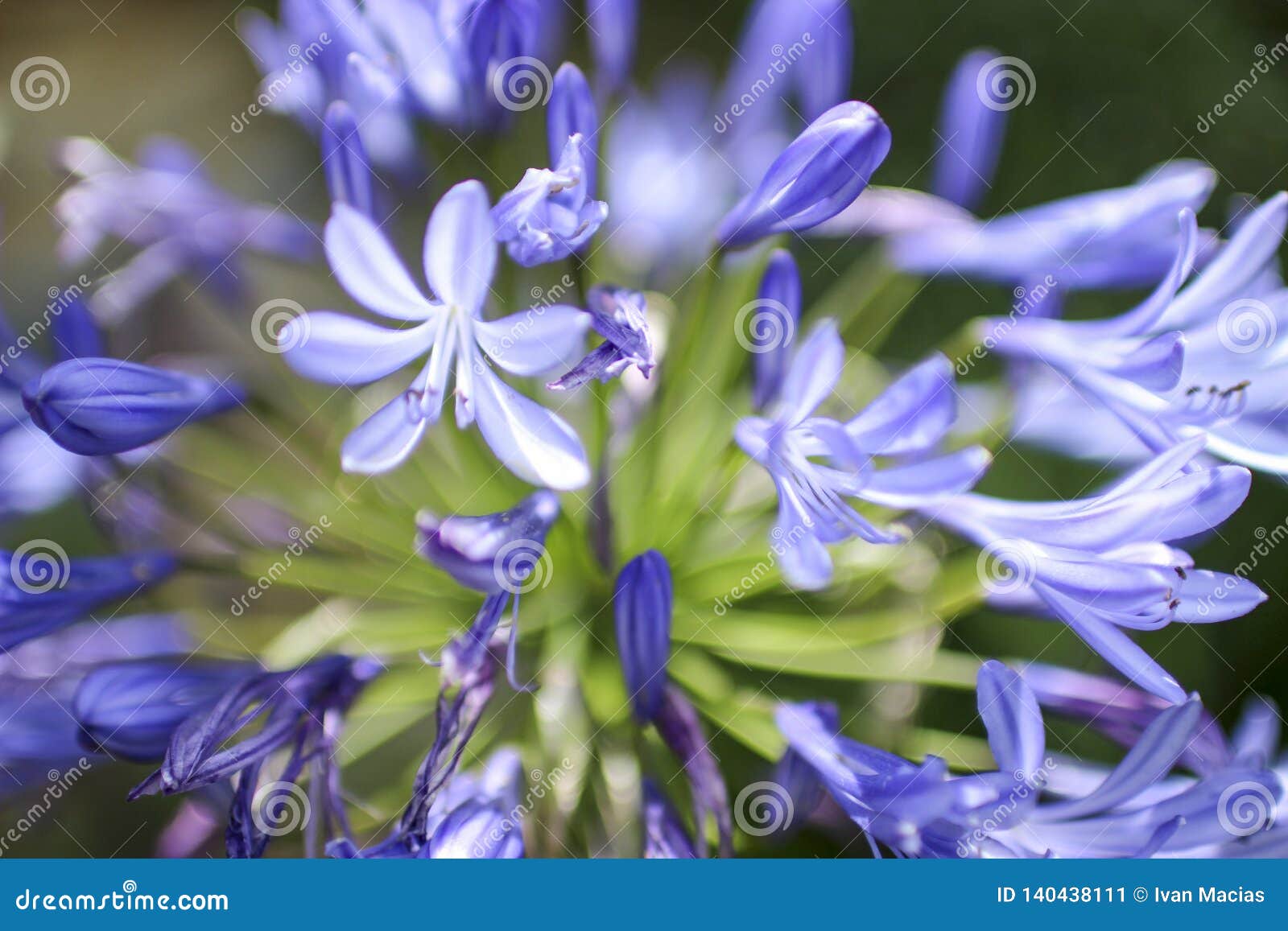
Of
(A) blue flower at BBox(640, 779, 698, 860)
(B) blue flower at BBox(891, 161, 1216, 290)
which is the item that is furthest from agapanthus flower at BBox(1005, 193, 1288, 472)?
(A) blue flower at BBox(640, 779, 698, 860)

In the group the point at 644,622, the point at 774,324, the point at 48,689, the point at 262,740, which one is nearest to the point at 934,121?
the point at 774,324

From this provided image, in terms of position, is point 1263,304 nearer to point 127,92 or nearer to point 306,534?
point 306,534

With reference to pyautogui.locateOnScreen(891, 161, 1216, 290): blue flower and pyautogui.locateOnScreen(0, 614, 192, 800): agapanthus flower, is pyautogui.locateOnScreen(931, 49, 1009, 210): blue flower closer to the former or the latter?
pyautogui.locateOnScreen(891, 161, 1216, 290): blue flower

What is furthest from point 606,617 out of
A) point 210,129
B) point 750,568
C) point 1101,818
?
point 210,129

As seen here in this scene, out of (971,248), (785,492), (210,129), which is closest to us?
(785,492)

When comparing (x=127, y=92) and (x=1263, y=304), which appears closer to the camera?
(x=1263, y=304)

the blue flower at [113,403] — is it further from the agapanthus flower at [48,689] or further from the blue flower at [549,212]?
the blue flower at [549,212]

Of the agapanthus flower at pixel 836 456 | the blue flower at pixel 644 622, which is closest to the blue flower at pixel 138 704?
the blue flower at pixel 644 622
